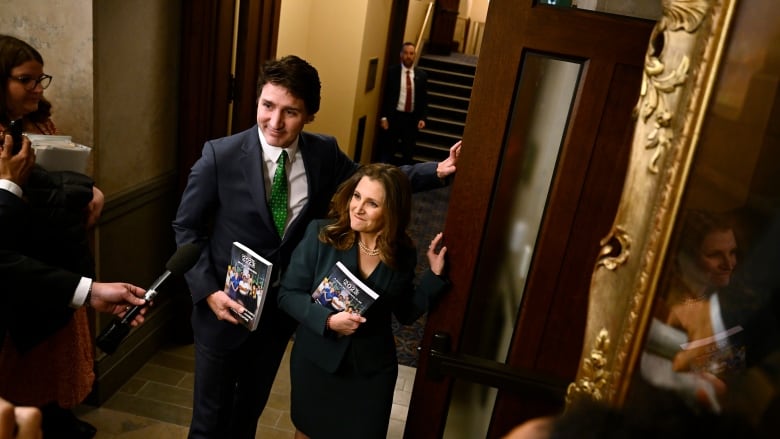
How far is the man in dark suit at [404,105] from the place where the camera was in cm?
730

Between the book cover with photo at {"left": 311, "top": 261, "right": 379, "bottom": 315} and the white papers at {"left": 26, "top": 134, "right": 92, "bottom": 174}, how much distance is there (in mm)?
1033

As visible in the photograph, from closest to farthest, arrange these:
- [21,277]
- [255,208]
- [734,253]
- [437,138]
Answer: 1. [734,253]
2. [21,277]
3. [255,208]
4. [437,138]

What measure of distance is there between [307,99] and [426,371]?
3.13 ft

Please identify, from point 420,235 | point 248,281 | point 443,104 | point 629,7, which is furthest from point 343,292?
point 443,104

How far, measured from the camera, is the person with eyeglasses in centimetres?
203

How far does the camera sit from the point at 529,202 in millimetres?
1786

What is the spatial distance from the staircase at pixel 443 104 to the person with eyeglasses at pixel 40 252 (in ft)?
21.8

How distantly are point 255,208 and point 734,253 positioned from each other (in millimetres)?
1544

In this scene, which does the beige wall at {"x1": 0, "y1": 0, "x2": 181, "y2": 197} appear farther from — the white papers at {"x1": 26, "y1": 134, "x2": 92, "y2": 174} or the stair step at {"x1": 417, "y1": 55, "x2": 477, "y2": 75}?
the stair step at {"x1": 417, "y1": 55, "x2": 477, "y2": 75}

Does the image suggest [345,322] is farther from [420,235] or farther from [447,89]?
[447,89]

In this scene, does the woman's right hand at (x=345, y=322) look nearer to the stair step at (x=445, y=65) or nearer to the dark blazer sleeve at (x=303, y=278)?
the dark blazer sleeve at (x=303, y=278)

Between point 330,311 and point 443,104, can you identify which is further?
point 443,104

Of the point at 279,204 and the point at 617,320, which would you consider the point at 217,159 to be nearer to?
the point at 279,204

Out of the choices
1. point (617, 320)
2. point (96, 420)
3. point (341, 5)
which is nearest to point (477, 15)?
point (341, 5)
